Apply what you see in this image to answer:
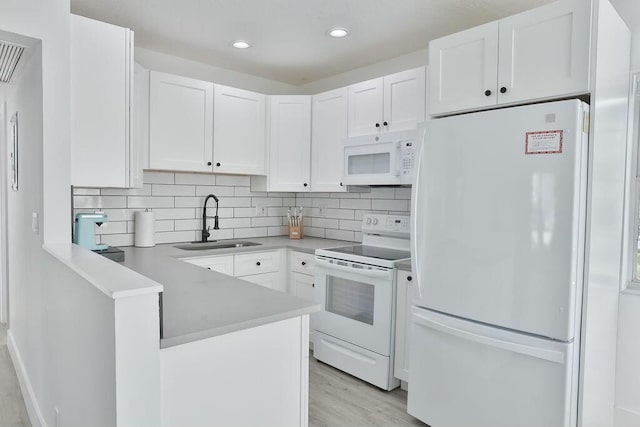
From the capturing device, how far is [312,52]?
3.42 meters

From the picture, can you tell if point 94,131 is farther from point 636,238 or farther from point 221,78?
point 636,238

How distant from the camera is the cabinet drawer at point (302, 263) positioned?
136 inches

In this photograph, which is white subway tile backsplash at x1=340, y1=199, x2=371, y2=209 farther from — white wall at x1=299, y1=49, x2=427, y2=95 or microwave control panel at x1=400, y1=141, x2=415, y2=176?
white wall at x1=299, y1=49, x2=427, y2=95

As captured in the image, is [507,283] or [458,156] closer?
[507,283]

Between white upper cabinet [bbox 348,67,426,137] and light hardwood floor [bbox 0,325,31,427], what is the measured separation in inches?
116

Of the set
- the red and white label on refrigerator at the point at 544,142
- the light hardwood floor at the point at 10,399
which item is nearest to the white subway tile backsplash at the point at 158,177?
the light hardwood floor at the point at 10,399

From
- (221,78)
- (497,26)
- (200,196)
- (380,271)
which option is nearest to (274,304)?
(380,271)

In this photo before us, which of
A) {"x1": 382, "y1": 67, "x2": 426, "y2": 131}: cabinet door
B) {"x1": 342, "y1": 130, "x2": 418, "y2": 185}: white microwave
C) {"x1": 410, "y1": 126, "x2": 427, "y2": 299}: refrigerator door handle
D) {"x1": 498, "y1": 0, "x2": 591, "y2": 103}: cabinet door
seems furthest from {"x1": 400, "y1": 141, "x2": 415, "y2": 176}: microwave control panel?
{"x1": 498, "y1": 0, "x2": 591, "y2": 103}: cabinet door

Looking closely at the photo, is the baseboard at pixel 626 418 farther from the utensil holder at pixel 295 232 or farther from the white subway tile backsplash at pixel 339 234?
the utensil holder at pixel 295 232

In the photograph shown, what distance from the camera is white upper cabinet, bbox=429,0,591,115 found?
1.91 metres

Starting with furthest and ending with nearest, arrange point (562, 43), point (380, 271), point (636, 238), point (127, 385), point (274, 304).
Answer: point (380, 271)
point (636, 238)
point (562, 43)
point (274, 304)
point (127, 385)

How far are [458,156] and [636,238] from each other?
46.7 inches

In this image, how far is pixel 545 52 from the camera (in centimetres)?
201

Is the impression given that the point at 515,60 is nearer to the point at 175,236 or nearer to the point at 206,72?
Answer: the point at 206,72
